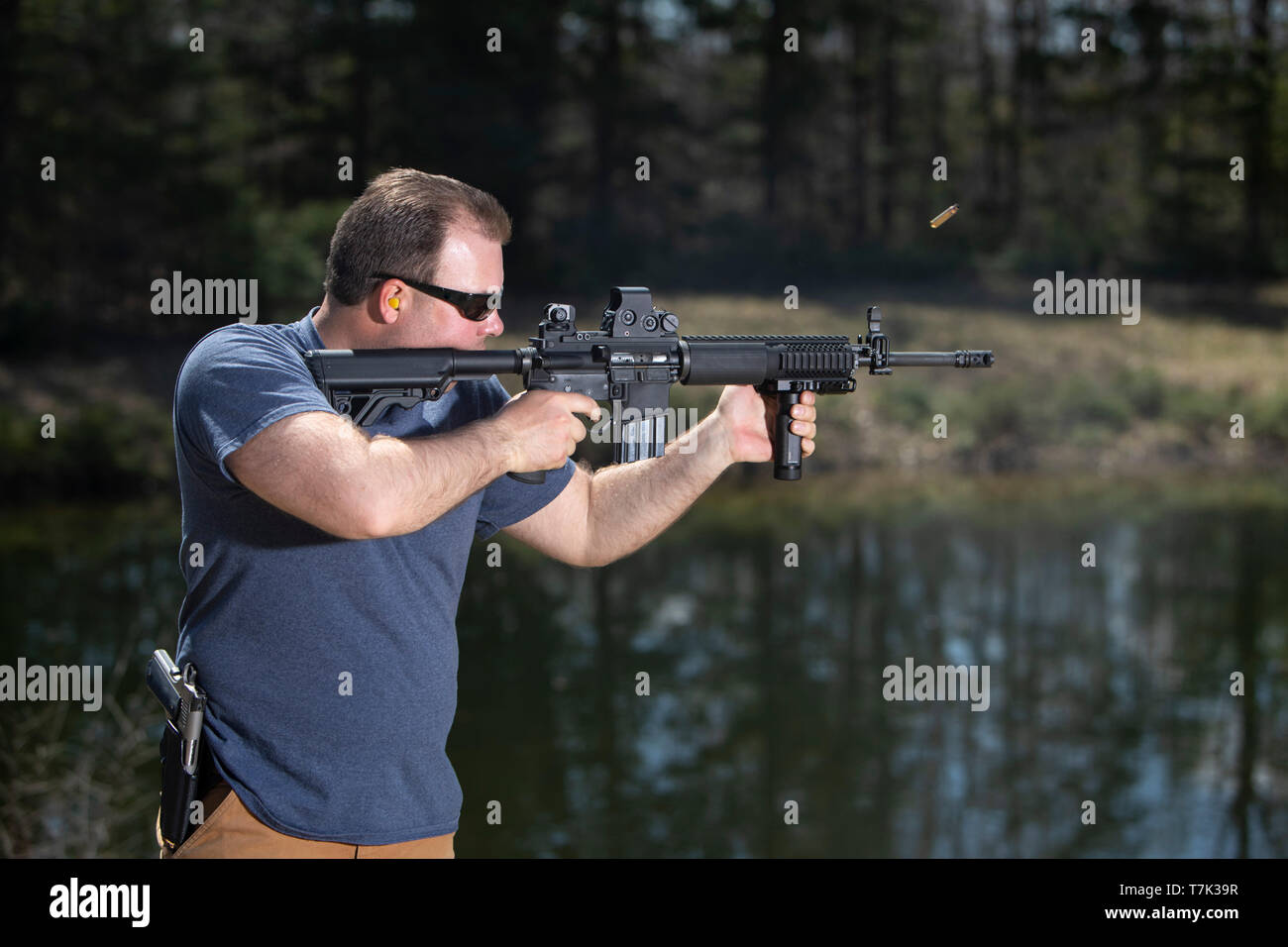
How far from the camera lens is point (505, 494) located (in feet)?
11.6

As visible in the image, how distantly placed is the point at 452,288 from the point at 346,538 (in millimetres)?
656

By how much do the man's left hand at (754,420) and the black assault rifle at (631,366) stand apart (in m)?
0.03

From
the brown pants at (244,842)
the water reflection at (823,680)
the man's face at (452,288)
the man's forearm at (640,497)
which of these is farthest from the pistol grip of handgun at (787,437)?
the water reflection at (823,680)

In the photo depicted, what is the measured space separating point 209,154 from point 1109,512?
21.3 m

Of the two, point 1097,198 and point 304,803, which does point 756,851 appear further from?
point 1097,198

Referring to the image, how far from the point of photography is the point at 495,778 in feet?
53.7

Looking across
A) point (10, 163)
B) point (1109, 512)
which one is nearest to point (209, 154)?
point (10, 163)

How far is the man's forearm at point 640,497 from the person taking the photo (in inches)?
146

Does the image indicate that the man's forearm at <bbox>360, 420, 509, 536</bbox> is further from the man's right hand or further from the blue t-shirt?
the blue t-shirt

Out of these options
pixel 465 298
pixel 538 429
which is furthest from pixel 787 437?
pixel 465 298

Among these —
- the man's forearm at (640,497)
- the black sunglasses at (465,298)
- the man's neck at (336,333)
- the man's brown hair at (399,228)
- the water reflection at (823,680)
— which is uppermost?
the man's brown hair at (399,228)

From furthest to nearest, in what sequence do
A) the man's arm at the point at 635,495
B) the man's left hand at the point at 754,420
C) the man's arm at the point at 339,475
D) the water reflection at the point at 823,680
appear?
the water reflection at the point at 823,680 → the man's left hand at the point at 754,420 → the man's arm at the point at 635,495 → the man's arm at the point at 339,475

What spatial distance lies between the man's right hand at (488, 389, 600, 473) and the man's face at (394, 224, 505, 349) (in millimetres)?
196

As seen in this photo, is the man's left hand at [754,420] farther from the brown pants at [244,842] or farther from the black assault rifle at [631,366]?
the brown pants at [244,842]
